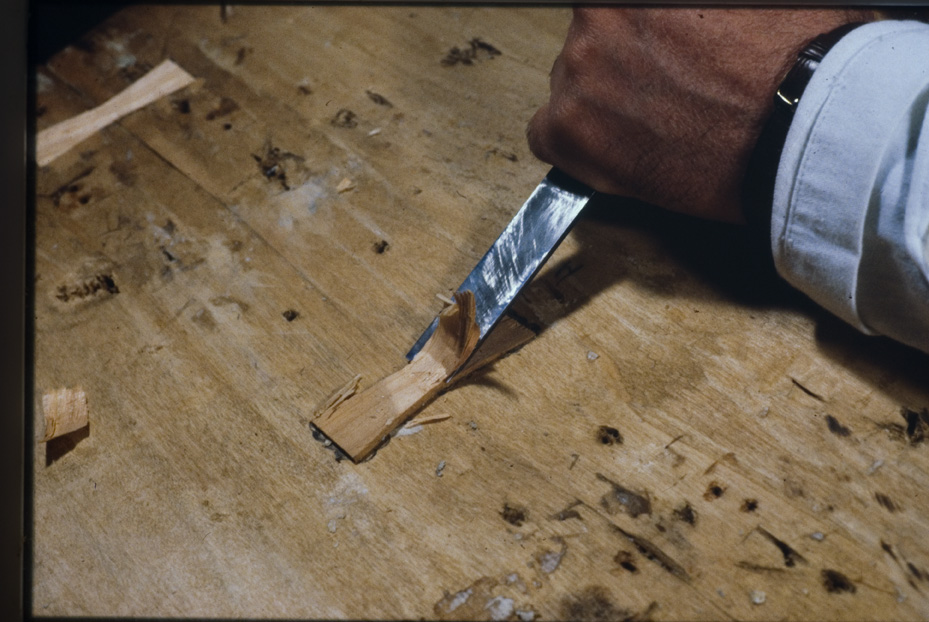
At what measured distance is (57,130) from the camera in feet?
3.30

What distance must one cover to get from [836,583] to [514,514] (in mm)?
270

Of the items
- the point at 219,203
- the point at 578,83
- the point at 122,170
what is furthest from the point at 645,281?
the point at 122,170

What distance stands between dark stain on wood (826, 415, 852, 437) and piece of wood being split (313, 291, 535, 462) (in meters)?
0.30

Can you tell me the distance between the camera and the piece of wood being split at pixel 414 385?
26.3 inches

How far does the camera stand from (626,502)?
0.62 metres

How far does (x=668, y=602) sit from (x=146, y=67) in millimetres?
1061

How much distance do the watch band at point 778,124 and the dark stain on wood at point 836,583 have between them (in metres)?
0.33

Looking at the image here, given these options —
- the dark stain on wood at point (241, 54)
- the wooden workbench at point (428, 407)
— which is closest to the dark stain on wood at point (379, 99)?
the wooden workbench at point (428, 407)

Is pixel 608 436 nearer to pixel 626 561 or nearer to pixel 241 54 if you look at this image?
pixel 626 561

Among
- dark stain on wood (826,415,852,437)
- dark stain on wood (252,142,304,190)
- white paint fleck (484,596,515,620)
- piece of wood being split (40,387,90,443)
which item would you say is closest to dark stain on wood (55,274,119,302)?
piece of wood being split (40,387,90,443)

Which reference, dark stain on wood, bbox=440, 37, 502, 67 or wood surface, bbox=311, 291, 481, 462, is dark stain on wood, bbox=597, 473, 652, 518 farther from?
dark stain on wood, bbox=440, 37, 502, 67

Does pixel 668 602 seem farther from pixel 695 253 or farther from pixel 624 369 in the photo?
pixel 695 253

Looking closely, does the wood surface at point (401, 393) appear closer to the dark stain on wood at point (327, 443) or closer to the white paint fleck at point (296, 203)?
the dark stain on wood at point (327, 443)

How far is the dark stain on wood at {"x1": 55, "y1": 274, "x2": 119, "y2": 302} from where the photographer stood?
2.66 ft
